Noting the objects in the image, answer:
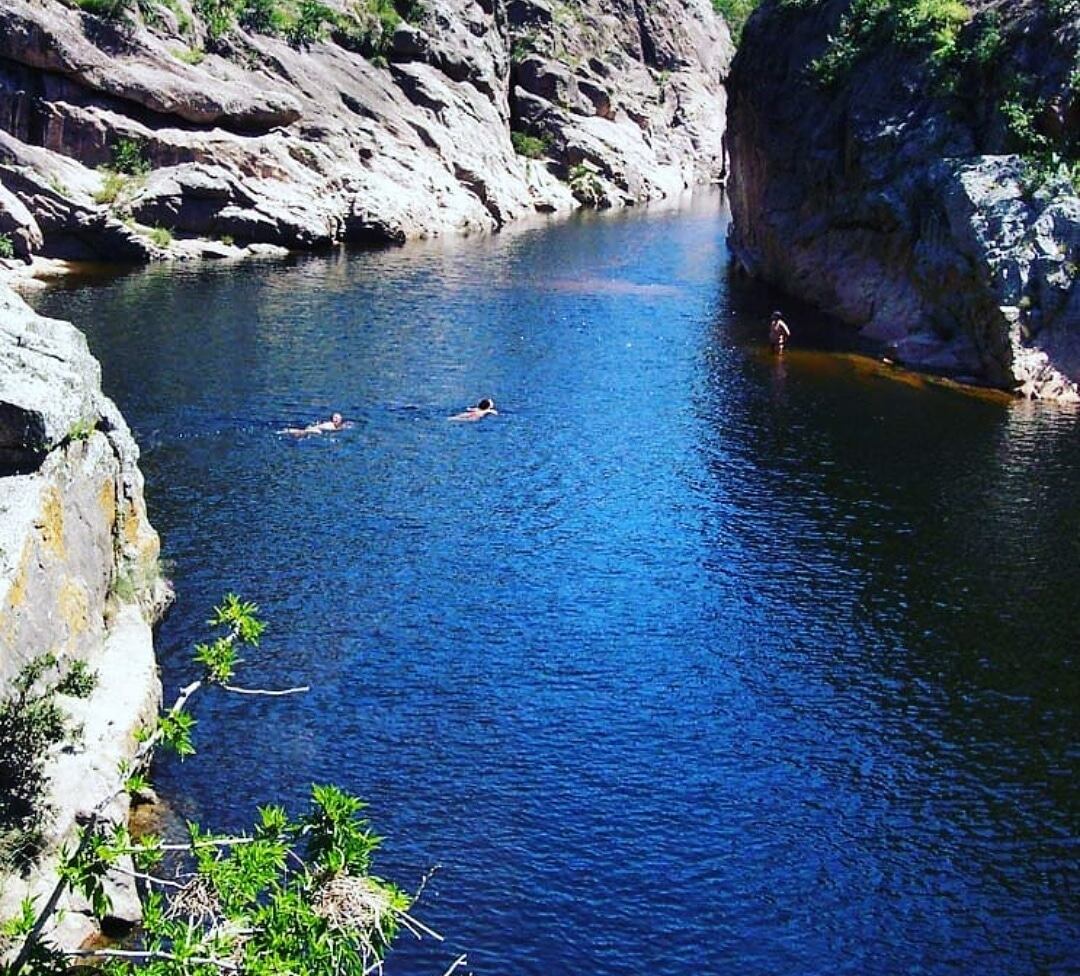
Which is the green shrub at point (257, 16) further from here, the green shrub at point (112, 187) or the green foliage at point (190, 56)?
the green shrub at point (112, 187)

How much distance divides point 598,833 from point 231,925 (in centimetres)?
1017

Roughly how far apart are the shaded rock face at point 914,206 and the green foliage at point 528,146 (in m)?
43.3

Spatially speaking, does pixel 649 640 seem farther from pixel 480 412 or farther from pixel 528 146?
pixel 528 146

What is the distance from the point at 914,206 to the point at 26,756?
46719 mm

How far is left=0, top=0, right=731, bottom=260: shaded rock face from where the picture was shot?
7569 centimetres

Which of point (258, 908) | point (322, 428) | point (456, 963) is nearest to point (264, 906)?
point (258, 908)

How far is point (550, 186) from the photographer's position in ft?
381

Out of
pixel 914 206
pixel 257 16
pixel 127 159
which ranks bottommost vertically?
pixel 127 159

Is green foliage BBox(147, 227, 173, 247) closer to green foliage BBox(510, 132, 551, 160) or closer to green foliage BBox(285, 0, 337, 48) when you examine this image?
green foliage BBox(285, 0, 337, 48)

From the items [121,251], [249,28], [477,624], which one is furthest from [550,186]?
[477,624]

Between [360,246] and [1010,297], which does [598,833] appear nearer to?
[1010,297]

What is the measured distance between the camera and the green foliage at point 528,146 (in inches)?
4626

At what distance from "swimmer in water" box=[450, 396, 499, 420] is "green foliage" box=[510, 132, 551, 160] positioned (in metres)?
75.7

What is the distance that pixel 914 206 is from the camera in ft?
184
